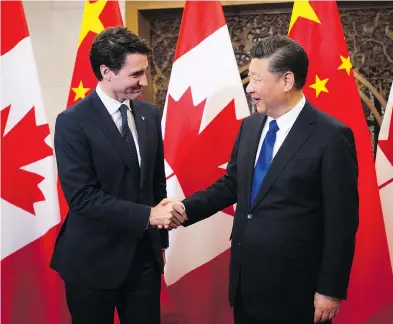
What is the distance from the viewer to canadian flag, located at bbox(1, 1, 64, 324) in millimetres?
2047

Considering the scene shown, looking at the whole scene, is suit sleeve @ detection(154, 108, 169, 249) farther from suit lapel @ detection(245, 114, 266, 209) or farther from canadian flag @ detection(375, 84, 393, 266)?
canadian flag @ detection(375, 84, 393, 266)

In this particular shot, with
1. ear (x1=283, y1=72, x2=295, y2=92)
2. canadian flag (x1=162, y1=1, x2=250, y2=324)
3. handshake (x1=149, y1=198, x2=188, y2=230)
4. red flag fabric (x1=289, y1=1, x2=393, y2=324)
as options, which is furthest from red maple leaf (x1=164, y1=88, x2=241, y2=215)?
ear (x1=283, y1=72, x2=295, y2=92)

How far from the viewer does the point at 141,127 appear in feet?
5.22

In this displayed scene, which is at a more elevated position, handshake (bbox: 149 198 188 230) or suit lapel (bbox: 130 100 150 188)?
suit lapel (bbox: 130 100 150 188)

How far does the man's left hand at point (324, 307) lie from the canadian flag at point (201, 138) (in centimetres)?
84

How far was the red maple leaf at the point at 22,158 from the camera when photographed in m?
2.04

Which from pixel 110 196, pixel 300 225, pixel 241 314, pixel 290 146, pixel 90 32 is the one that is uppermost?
pixel 90 32

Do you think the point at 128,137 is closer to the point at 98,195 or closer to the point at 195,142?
the point at 98,195

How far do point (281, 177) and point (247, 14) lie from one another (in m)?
1.53

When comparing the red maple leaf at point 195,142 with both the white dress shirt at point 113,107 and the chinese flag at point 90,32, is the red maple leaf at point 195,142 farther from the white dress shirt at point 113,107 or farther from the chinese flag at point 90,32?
the white dress shirt at point 113,107

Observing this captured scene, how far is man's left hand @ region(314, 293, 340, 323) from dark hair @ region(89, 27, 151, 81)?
2.97ft

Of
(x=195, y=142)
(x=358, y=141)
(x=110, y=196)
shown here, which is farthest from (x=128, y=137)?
(x=358, y=141)

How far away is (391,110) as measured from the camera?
207cm

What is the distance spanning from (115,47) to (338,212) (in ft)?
2.68
